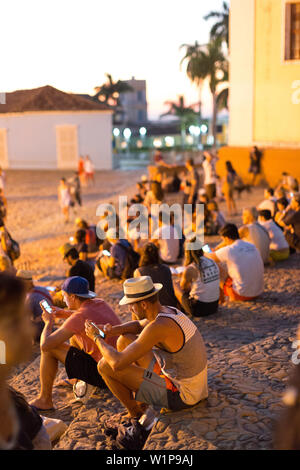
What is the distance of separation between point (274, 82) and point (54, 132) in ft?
60.5

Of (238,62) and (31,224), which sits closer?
(31,224)

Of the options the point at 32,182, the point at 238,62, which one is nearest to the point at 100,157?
the point at 32,182

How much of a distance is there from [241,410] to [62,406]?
1.65 meters

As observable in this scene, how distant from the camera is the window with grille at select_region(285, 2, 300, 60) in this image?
15.6 meters

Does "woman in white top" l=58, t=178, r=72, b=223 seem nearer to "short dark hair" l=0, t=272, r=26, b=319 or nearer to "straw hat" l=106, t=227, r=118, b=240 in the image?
"straw hat" l=106, t=227, r=118, b=240

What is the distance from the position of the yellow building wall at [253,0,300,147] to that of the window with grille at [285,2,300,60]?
0.46ft

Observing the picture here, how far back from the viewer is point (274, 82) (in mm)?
16453

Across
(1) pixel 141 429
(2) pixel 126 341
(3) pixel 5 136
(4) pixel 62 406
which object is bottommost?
(4) pixel 62 406

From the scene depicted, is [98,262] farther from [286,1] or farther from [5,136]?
[5,136]

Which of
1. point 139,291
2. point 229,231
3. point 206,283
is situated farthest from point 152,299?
point 229,231

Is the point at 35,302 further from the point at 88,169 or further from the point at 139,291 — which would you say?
the point at 88,169

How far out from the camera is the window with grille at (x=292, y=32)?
1562 cm

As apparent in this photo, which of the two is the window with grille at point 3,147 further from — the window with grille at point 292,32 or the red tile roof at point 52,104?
the window with grille at point 292,32

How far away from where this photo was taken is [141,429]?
3.53 meters
